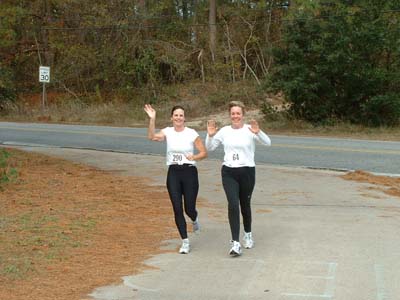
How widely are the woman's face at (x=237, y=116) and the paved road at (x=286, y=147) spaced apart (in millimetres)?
8050

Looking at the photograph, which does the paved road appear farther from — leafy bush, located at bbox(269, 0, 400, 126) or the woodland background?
leafy bush, located at bbox(269, 0, 400, 126)

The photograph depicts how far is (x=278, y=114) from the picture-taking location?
3081cm

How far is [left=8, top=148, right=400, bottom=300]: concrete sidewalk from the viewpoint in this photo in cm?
621

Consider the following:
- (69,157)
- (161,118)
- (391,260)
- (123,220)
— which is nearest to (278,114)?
(161,118)

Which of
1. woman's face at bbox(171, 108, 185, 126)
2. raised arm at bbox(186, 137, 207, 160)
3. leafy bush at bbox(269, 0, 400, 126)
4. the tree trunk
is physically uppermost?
the tree trunk

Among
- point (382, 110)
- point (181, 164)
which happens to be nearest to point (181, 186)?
point (181, 164)

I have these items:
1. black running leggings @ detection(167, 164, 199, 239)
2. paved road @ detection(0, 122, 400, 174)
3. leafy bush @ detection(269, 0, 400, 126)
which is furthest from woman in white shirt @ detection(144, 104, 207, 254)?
leafy bush @ detection(269, 0, 400, 126)

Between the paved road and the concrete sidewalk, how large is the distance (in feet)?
11.7

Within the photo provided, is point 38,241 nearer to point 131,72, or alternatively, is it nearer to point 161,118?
point 161,118

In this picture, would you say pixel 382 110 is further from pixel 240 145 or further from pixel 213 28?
pixel 240 145

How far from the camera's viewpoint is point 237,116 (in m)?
7.73

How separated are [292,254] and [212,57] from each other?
1415 inches

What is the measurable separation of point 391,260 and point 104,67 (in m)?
40.6

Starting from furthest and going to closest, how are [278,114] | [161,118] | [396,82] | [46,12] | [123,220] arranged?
[46,12] → [161,118] → [278,114] → [396,82] → [123,220]
